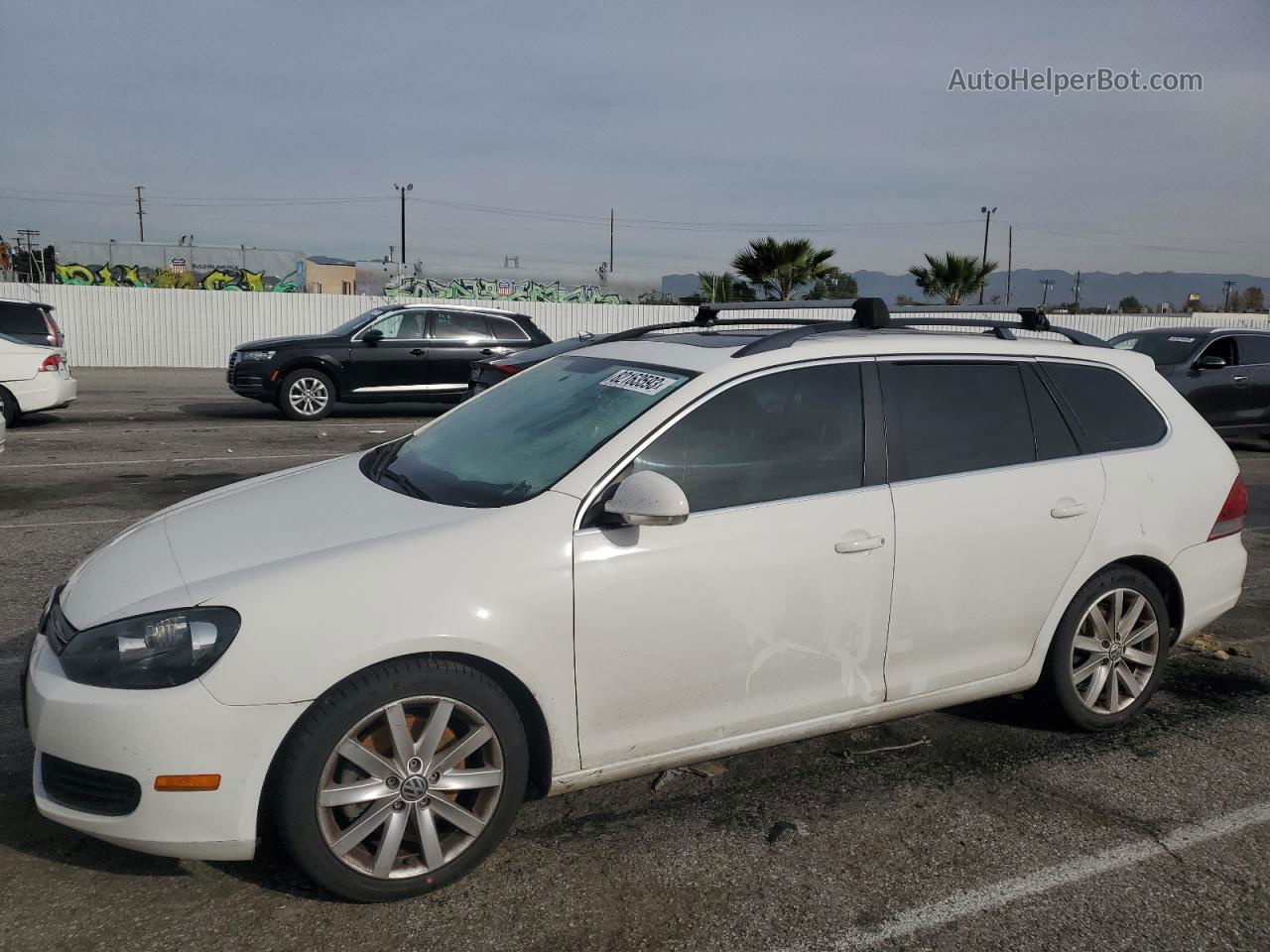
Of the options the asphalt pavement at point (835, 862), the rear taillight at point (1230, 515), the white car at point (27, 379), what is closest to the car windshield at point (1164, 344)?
the rear taillight at point (1230, 515)

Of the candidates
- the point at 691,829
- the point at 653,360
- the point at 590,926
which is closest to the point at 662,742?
the point at 691,829

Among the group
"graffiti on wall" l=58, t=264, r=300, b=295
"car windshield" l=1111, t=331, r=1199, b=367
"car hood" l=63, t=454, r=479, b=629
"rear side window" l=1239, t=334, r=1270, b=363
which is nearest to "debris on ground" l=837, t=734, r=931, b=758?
"car hood" l=63, t=454, r=479, b=629

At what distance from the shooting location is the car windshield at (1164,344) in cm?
1343

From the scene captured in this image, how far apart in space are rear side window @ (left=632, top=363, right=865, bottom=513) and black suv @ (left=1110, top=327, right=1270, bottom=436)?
36.1 feet

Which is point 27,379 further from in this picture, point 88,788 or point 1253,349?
point 1253,349

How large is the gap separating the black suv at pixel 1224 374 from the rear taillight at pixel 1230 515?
9487 mm

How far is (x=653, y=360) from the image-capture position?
3.85 meters

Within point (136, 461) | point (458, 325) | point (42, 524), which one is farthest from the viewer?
point (458, 325)

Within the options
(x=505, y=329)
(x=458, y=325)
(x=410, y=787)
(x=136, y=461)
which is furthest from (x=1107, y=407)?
(x=505, y=329)

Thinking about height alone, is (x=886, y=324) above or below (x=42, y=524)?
above

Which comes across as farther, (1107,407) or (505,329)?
(505,329)

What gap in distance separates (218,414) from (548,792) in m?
13.9

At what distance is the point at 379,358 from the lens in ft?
51.3

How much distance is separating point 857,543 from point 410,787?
5.34 feet
